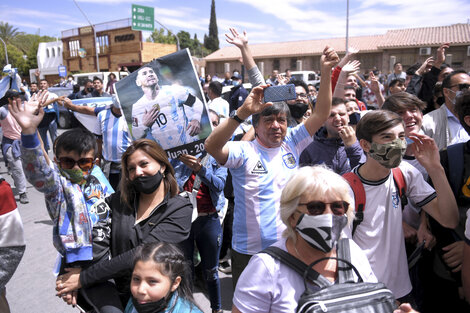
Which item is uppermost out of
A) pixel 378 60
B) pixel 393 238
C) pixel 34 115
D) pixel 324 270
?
pixel 378 60

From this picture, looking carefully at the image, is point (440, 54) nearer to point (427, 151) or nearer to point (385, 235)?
point (427, 151)

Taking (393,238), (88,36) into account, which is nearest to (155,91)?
(393,238)

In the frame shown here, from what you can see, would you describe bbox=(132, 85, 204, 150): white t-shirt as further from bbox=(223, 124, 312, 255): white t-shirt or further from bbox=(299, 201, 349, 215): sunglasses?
bbox=(299, 201, 349, 215): sunglasses

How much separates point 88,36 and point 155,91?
Result: 152ft

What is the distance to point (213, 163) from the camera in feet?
10.7

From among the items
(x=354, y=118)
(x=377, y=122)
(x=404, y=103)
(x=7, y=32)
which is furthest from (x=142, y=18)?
(x=7, y=32)

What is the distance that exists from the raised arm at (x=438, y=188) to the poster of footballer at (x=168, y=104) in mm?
1569

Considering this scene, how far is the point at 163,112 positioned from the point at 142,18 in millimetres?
22048

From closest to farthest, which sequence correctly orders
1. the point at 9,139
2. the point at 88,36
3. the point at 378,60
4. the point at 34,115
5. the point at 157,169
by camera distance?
the point at 34,115 < the point at 157,169 < the point at 9,139 < the point at 378,60 < the point at 88,36

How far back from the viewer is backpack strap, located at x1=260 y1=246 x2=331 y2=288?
133 centimetres

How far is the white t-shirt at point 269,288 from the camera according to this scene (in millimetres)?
1359

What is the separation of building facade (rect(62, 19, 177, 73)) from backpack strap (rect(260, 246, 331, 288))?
36492mm

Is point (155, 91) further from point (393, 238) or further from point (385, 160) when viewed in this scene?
point (393, 238)

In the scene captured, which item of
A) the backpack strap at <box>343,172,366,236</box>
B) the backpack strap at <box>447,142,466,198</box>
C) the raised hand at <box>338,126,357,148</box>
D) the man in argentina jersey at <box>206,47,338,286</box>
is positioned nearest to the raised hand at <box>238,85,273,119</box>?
the man in argentina jersey at <box>206,47,338,286</box>
